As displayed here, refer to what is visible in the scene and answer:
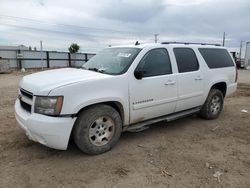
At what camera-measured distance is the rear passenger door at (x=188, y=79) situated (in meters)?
4.75

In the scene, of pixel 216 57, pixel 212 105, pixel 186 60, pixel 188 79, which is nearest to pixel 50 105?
pixel 188 79

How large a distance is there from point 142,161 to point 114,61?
Result: 1.81 m

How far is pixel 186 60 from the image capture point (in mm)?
4945

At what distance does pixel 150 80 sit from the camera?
4160 mm

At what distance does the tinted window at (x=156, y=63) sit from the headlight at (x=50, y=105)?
5.00 feet

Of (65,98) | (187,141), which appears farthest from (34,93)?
(187,141)

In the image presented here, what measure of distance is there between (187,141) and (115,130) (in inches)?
57.1

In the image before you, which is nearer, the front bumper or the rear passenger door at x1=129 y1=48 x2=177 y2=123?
the front bumper

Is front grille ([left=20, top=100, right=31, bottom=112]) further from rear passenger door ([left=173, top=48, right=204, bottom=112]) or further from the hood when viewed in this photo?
rear passenger door ([left=173, top=48, right=204, bottom=112])

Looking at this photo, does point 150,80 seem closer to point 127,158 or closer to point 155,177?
point 127,158

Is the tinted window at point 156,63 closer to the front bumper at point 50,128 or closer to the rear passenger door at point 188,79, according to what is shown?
the rear passenger door at point 188,79

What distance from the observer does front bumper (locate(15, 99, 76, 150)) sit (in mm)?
3230

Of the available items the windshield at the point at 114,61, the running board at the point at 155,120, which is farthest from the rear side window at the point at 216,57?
the windshield at the point at 114,61

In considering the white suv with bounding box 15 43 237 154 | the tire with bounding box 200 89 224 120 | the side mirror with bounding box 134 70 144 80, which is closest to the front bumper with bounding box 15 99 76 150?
the white suv with bounding box 15 43 237 154
